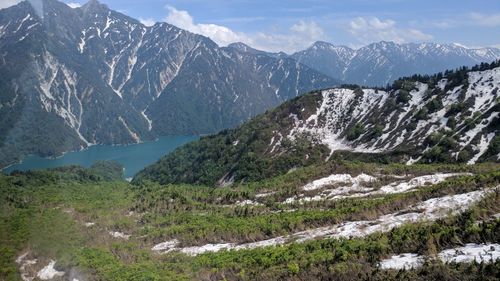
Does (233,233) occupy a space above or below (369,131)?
above

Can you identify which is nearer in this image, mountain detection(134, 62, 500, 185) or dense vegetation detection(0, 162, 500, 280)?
dense vegetation detection(0, 162, 500, 280)

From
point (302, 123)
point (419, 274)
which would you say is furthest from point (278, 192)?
point (302, 123)

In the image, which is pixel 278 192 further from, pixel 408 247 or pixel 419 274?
pixel 419 274

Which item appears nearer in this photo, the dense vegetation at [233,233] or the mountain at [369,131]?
the dense vegetation at [233,233]

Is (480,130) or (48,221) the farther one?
(480,130)
